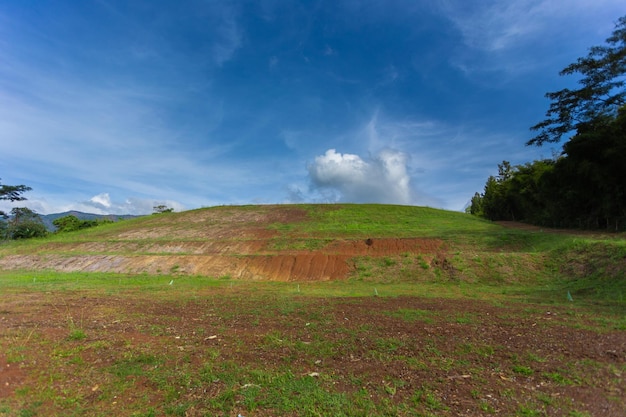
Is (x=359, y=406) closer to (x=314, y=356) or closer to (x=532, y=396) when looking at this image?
(x=314, y=356)

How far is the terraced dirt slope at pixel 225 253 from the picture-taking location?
22453 mm

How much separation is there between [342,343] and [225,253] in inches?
804

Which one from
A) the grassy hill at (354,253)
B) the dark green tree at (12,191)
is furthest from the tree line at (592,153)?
the dark green tree at (12,191)

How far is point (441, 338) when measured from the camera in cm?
725

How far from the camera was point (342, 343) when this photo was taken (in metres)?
7.11

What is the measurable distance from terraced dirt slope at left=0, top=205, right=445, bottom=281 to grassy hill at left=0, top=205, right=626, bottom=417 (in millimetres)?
1851

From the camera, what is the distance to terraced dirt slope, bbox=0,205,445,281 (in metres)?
22.5

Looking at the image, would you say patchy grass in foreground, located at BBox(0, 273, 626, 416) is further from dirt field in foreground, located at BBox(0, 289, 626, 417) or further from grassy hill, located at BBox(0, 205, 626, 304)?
grassy hill, located at BBox(0, 205, 626, 304)

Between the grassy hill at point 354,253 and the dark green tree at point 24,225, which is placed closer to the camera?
the grassy hill at point 354,253

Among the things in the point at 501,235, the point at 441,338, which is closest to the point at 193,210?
the point at 501,235

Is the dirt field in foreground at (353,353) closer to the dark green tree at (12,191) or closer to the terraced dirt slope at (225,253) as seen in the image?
the terraced dirt slope at (225,253)

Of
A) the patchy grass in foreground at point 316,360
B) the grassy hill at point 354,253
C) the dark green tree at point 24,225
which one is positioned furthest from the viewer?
the dark green tree at point 24,225

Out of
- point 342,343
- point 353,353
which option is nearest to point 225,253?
point 342,343

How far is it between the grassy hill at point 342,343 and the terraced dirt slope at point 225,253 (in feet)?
6.07
